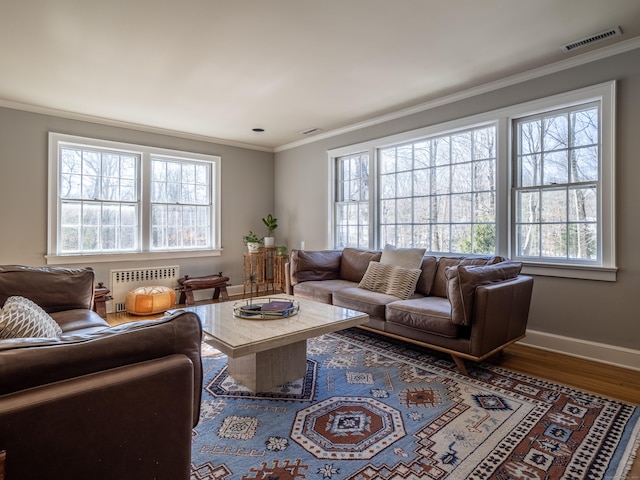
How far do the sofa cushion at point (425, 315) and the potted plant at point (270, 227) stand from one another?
129 inches

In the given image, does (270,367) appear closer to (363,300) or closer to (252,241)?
(363,300)

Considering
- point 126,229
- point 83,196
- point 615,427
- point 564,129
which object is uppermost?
point 564,129

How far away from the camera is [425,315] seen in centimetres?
289

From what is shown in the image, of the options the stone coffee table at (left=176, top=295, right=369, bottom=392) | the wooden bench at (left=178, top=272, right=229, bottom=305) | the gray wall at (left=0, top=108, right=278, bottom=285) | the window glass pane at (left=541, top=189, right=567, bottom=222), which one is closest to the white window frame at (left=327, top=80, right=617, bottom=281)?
the window glass pane at (left=541, top=189, right=567, bottom=222)

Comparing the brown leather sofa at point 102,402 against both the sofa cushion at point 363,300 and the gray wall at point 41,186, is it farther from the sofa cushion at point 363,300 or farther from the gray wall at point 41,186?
the gray wall at point 41,186

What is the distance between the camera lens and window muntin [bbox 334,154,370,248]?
505 cm

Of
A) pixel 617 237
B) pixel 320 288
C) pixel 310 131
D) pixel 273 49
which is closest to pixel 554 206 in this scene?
pixel 617 237

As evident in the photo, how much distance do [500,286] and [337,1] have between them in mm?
2321

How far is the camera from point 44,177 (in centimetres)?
435

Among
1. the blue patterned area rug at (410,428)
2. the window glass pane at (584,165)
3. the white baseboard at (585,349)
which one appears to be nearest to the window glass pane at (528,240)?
the window glass pane at (584,165)

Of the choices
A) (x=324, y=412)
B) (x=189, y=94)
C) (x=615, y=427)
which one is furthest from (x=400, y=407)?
(x=189, y=94)

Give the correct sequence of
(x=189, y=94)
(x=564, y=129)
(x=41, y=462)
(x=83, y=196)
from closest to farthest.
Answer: (x=41, y=462) < (x=564, y=129) < (x=189, y=94) < (x=83, y=196)

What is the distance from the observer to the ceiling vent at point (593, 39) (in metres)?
2.64

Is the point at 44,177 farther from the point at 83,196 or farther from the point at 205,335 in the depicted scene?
the point at 205,335
